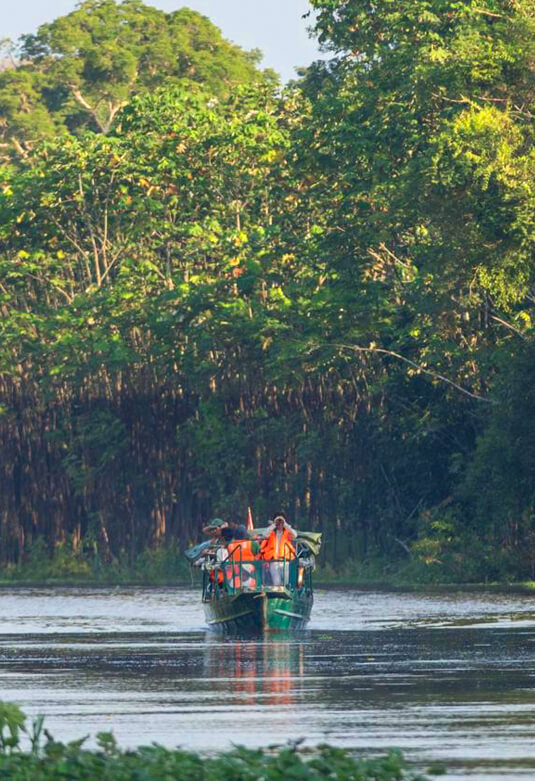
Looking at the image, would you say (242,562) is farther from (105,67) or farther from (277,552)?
(105,67)

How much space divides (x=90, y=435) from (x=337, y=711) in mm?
36314

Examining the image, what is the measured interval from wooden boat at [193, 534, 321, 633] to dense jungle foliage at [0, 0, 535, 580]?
10.8 meters

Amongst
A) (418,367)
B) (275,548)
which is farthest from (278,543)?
(418,367)

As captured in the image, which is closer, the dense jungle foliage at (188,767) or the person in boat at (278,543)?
the dense jungle foliage at (188,767)

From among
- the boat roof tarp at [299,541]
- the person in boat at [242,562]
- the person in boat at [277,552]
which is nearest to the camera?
the person in boat at [242,562]

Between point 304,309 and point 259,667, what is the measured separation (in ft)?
85.4

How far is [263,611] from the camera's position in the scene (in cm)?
3309

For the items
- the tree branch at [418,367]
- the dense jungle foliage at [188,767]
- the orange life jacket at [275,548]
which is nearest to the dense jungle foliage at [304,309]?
the tree branch at [418,367]

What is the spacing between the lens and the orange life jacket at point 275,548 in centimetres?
3400

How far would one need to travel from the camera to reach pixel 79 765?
43.3 feet

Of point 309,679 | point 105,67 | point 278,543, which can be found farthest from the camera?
point 105,67

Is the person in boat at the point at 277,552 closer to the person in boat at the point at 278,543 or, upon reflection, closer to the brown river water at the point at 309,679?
the person in boat at the point at 278,543

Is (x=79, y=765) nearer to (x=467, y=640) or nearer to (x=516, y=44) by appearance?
(x=467, y=640)

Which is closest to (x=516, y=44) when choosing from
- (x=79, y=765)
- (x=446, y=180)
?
(x=446, y=180)
